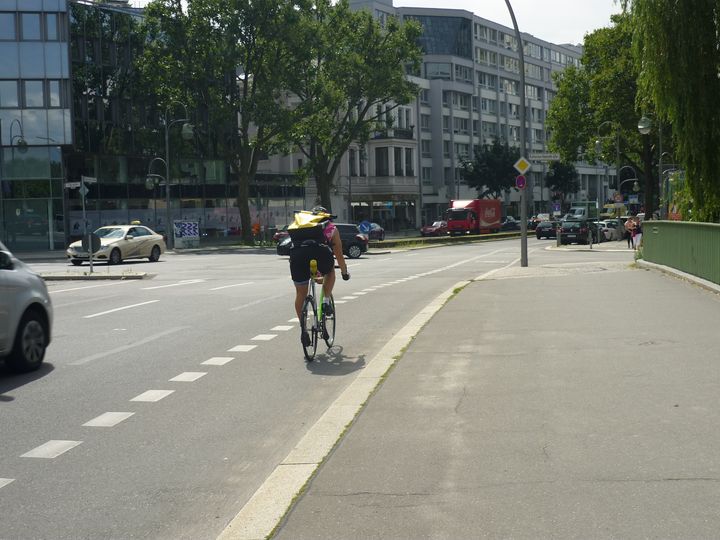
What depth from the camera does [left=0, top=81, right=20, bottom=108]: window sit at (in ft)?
180

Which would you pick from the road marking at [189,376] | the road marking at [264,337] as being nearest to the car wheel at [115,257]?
the road marking at [264,337]

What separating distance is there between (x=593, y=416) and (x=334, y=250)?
480 cm

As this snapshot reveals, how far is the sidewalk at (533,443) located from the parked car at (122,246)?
2794 centimetres

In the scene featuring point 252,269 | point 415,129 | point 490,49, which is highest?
point 490,49

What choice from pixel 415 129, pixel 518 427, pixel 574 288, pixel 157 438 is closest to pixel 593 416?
pixel 518 427

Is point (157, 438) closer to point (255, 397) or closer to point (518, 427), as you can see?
point (255, 397)

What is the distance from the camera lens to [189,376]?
1001 cm

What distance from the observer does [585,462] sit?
19.5ft

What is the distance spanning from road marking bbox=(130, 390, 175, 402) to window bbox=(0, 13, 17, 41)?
50.2m

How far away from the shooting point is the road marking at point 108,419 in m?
7.63

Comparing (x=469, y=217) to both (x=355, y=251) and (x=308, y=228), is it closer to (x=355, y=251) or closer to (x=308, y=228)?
(x=355, y=251)

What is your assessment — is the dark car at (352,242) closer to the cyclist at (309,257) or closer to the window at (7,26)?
the window at (7,26)

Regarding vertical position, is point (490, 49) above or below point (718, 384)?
above

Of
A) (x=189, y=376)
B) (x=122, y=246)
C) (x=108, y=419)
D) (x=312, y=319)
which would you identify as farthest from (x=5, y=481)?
(x=122, y=246)
